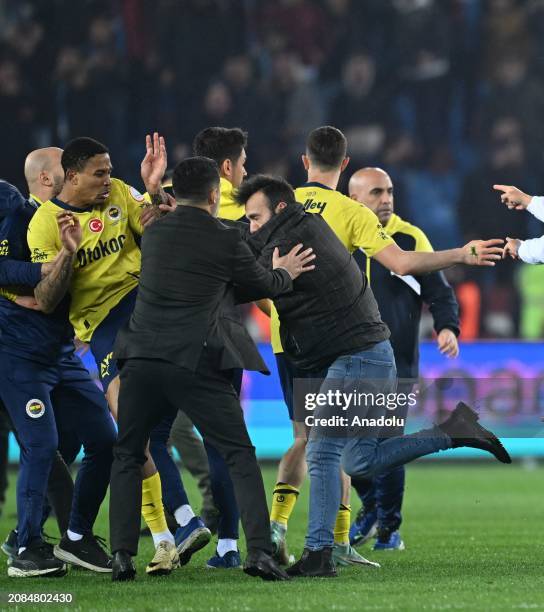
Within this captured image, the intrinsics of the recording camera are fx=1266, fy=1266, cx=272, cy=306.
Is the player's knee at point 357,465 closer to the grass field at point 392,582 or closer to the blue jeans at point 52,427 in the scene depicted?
the grass field at point 392,582

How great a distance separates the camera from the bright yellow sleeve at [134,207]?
20.8 ft

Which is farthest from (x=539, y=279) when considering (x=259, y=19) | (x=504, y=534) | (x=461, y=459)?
(x=504, y=534)

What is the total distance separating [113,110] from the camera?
16109 millimetres

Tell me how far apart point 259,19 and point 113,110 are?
2493mm

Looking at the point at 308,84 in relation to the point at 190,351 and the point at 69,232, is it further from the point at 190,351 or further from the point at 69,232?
the point at 190,351

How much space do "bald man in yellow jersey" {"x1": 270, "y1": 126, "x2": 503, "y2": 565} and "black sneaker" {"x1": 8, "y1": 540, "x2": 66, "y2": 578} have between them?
1.10 metres

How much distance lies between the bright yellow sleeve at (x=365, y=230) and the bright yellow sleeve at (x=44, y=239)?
1409 millimetres

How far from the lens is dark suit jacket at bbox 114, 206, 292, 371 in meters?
5.42

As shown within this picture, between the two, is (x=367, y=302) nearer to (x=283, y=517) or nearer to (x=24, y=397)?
(x=283, y=517)

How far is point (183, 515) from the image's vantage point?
20.5 ft

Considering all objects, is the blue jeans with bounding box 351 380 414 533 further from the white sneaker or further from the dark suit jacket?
the dark suit jacket

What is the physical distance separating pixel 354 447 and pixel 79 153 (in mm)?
1945

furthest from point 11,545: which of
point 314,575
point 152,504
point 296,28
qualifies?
point 296,28

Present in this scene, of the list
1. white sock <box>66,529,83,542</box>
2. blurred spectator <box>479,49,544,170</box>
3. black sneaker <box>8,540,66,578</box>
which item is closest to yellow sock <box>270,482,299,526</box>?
white sock <box>66,529,83,542</box>
